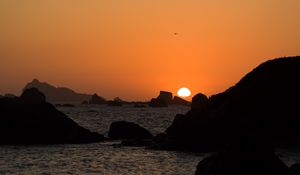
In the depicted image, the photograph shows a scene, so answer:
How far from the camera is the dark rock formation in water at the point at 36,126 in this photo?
59188 millimetres

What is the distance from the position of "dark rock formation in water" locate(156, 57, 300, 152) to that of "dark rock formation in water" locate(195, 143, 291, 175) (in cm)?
2612

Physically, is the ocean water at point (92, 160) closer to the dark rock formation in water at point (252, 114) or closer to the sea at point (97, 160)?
the sea at point (97, 160)

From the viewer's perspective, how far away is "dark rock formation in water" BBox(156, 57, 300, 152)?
5297 cm

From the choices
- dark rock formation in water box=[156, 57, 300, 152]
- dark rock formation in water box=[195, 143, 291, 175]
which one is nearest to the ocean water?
dark rock formation in water box=[156, 57, 300, 152]

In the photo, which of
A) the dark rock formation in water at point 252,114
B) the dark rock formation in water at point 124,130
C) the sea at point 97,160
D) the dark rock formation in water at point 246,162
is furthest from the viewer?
the dark rock formation in water at point 124,130

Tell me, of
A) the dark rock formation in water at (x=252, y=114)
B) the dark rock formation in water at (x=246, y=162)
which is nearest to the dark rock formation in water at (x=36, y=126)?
the dark rock formation in water at (x=252, y=114)

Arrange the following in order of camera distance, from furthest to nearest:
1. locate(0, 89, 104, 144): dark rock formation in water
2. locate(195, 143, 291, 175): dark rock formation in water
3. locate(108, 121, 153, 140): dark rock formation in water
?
locate(108, 121, 153, 140): dark rock formation in water → locate(0, 89, 104, 144): dark rock formation in water → locate(195, 143, 291, 175): dark rock formation in water

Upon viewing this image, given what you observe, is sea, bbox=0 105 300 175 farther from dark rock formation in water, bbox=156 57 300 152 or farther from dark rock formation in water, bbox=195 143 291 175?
dark rock formation in water, bbox=195 143 291 175

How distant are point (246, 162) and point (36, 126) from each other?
39.7 m

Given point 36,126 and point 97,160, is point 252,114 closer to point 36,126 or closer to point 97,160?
point 97,160

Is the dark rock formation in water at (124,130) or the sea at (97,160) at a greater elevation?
the dark rock formation in water at (124,130)

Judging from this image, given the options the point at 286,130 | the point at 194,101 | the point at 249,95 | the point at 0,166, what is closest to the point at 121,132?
the point at 249,95

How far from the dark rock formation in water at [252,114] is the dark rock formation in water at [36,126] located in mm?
11849

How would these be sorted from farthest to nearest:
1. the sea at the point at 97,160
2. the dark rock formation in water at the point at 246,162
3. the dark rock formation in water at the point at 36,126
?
1. the dark rock formation in water at the point at 36,126
2. the sea at the point at 97,160
3. the dark rock formation in water at the point at 246,162
